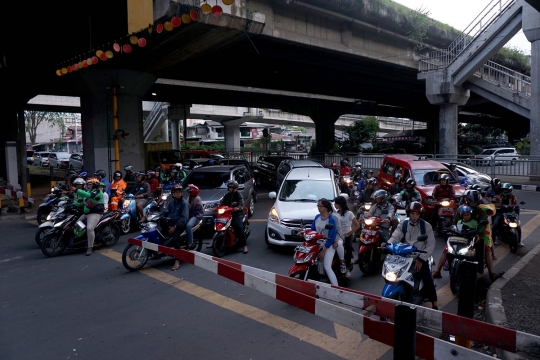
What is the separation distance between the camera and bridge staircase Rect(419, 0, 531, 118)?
22.6m

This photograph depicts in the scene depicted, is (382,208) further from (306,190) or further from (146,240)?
(146,240)

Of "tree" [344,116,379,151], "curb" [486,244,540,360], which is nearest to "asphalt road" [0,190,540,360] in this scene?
"curb" [486,244,540,360]

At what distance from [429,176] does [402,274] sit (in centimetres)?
825

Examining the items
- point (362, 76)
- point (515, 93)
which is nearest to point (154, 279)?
point (362, 76)

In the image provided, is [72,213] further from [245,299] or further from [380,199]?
[380,199]

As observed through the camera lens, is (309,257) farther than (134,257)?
No

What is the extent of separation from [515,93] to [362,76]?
863 centimetres

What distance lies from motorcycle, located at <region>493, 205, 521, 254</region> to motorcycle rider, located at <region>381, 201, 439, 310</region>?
3.78 m

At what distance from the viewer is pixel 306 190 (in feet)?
32.3

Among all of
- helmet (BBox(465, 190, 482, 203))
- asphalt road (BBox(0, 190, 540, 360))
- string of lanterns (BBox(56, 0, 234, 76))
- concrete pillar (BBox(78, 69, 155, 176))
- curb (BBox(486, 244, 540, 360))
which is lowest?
asphalt road (BBox(0, 190, 540, 360))

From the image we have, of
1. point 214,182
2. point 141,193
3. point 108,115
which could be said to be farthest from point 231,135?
point 141,193

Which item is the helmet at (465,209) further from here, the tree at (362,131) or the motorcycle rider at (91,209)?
the tree at (362,131)

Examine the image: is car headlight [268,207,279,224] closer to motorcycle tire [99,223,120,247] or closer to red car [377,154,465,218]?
motorcycle tire [99,223,120,247]

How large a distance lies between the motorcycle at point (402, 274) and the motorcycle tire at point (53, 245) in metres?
6.95
